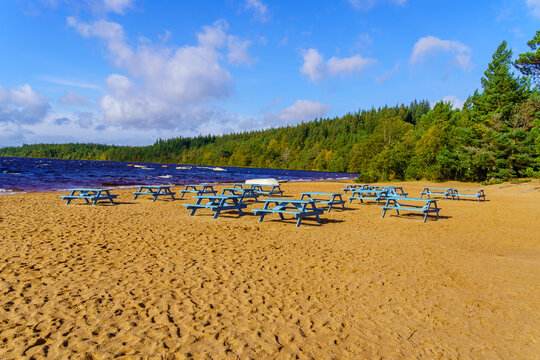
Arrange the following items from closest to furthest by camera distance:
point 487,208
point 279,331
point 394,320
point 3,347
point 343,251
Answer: point 3,347
point 279,331
point 394,320
point 343,251
point 487,208

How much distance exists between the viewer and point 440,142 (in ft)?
120

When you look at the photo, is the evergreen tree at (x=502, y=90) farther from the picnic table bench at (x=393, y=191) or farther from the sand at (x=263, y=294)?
the sand at (x=263, y=294)

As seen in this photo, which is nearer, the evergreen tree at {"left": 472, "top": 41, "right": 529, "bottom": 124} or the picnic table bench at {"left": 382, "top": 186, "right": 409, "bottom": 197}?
the picnic table bench at {"left": 382, "top": 186, "right": 409, "bottom": 197}

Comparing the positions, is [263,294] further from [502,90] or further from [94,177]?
[94,177]

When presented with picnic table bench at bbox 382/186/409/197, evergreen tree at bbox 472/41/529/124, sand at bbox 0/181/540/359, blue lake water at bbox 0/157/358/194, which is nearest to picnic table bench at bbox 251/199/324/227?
sand at bbox 0/181/540/359

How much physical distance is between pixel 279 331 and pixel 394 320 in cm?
143

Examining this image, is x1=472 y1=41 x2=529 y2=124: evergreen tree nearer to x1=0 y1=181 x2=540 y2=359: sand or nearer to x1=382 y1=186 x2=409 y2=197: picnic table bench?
x1=382 y1=186 x2=409 y2=197: picnic table bench

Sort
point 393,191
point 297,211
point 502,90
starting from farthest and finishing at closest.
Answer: point 502,90 → point 393,191 → point 297,211

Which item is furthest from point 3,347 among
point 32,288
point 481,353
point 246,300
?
point 481,353

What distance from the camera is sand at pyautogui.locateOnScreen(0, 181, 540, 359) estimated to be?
303 cm

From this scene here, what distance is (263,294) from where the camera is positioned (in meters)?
4.23

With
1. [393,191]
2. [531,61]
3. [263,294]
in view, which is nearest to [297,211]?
[263,294]

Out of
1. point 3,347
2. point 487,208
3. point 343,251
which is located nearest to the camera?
point 3,347

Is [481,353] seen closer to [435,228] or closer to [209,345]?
[209,345]
